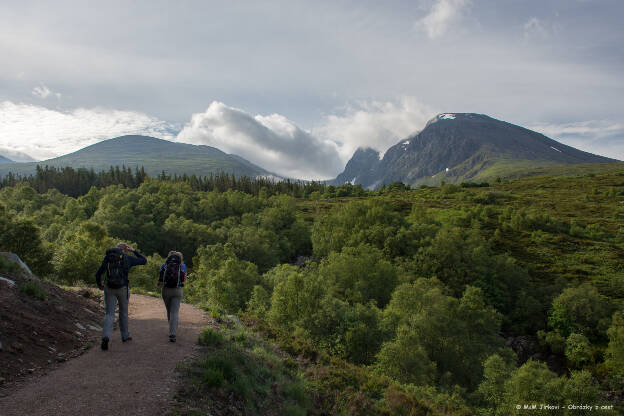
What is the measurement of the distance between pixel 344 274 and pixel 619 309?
49.0m

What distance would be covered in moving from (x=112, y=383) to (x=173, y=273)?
3.90 meters

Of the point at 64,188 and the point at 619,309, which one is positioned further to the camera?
the point at 64,188

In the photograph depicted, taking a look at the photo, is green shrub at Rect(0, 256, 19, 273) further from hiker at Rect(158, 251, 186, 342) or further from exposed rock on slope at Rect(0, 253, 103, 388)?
hiker at Rect(158, 251, 186, 342)

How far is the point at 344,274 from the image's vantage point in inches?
2135

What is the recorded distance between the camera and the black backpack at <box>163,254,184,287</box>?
38.7 feet

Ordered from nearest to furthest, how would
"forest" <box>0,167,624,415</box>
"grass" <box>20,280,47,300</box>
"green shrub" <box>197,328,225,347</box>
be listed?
"green shrub" <box>197,328,225,347</box>
"grass" <box>20,280,47,300</box>
"forest" <box>0,167,624,415</box>

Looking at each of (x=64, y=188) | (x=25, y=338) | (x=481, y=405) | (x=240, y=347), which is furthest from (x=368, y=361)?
(x=64, y=188)

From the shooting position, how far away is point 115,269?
11.0 meters

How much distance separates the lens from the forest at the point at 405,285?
26.5 m

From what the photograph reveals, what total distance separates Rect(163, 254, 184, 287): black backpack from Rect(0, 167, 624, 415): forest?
638cm

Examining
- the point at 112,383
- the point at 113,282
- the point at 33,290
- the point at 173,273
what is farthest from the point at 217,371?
the point at 33,290

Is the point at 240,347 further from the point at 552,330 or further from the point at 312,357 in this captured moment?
the point at 552,330

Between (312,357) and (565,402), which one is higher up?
(312,357)

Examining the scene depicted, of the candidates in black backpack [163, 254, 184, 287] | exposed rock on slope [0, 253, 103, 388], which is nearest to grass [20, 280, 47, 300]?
exposed rock on slope [0, 253, 103, 388]
